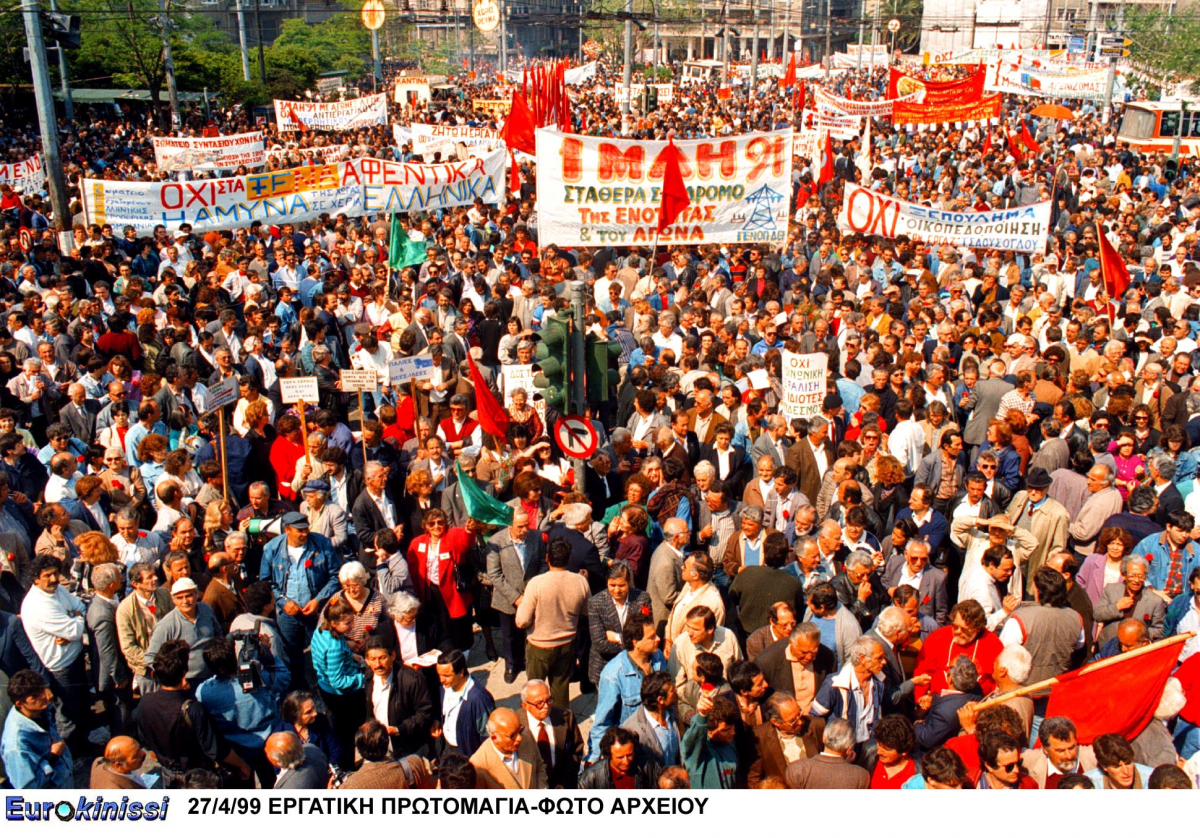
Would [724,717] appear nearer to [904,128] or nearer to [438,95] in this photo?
[904,128]

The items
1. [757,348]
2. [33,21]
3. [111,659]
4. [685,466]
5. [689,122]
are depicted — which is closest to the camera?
[111,659]

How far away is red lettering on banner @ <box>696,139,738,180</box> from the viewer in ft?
37.9

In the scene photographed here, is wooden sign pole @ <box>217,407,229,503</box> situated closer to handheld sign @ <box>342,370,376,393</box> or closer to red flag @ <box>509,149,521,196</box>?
handheld sign @ <box>342,370,376,393</box>

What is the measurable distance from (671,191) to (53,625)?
24.3ft

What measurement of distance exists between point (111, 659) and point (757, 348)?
6.35m

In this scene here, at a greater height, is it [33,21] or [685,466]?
[33,21]

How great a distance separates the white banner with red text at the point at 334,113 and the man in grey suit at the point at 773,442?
78.6ft

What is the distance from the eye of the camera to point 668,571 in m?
6.45

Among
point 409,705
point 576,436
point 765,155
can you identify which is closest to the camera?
point 409,705

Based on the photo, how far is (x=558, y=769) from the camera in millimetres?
5289

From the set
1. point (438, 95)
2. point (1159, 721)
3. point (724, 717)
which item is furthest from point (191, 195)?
point (438, 95)

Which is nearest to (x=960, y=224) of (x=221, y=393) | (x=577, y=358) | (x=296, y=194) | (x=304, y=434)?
(x=577, y=358)

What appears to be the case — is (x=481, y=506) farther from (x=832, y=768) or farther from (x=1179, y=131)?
(x=1179, y=131)

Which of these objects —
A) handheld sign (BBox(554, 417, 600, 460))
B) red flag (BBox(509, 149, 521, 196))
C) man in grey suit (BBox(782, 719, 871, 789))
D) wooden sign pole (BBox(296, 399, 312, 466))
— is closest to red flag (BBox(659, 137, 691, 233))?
handheld sign (BBox(554, 417, 600, 460))
